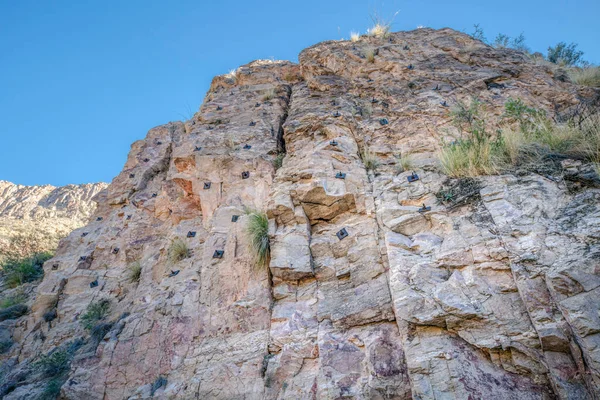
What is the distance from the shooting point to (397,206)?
4.82 meters

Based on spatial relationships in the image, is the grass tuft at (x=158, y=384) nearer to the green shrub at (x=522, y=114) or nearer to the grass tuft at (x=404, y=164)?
the grass tuft at (x=404, y=164)

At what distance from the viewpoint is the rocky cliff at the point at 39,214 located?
1327 centimetres

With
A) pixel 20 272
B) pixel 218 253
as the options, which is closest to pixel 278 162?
pixel 218 253

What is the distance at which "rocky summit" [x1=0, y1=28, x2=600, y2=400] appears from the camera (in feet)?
10.3

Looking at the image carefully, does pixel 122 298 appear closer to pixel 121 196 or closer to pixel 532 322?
pixel 121 196

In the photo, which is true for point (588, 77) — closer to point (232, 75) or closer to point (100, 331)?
point (232, 75)

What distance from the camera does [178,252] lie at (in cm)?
608

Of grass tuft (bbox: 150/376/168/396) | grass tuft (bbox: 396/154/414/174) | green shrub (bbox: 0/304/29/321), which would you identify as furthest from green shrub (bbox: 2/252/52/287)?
grass tuft (bbox: 396/154/414/174)

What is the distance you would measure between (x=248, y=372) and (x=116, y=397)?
1892mm

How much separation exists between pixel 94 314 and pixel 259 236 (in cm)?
344

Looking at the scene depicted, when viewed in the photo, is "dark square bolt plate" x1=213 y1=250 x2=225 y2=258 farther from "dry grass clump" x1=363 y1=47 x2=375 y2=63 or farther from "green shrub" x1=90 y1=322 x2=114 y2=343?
"dry grass clump" x1=363 y1=47 x2=375 y2=63

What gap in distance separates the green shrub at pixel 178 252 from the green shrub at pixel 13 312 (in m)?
3.86


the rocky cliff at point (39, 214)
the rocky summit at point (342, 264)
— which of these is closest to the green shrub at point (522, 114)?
the rocky summit at point (342, 264)

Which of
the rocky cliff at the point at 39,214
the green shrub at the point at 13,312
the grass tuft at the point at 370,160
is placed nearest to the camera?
the grass tuft at the point at 370,160
